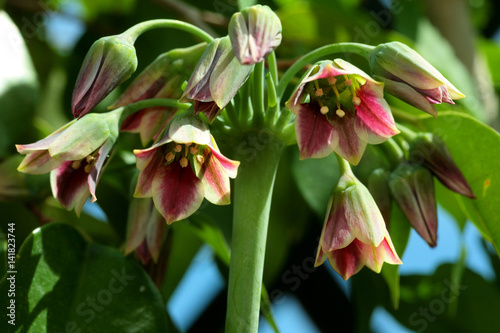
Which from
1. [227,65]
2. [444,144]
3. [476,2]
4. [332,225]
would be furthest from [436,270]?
[476,2]

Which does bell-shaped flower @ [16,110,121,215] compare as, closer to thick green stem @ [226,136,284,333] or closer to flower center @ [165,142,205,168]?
flower center @ [165,142,205,168]

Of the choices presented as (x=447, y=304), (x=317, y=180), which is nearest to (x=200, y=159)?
(x=317, y=180)

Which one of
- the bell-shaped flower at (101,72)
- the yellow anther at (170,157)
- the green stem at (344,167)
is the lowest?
the yellow anther at (170,157)

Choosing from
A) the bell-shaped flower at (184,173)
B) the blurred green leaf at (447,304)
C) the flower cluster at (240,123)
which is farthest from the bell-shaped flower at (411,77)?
the blurred green leaf at (447,304)

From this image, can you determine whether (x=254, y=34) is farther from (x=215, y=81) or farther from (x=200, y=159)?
(x=200, y=159)

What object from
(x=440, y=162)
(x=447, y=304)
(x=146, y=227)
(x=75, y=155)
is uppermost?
(x=440, y=162)

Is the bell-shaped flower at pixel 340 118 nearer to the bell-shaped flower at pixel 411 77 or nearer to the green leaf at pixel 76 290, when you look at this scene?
the bell-shaped flower at pixel 411 77

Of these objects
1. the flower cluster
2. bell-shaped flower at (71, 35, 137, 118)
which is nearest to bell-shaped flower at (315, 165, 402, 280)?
the flower cluster
